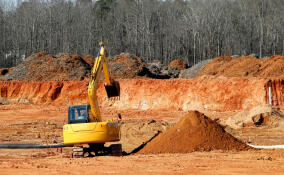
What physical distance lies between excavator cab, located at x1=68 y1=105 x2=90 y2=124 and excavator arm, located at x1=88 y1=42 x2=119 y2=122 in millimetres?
218

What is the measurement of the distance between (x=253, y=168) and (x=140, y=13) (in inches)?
2226

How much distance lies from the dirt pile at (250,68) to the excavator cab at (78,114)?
21583mm

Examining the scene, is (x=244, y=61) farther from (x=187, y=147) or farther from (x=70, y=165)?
(x=70, y=165)

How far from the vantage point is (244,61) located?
1558 inches

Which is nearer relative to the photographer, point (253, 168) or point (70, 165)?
point (253, 168)

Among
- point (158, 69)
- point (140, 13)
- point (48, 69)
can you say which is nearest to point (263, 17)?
point (140, 13)

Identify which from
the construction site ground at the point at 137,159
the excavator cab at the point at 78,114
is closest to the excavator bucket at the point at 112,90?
the excavator cab at the point at 78,114

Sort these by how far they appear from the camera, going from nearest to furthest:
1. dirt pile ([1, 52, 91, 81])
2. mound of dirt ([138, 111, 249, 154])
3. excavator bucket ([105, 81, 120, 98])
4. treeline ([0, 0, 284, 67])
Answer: mound of dirt ([138, 111, 249, 154]) < excavator bucket ([105, 81, 120, 98]) < dirt pile ([1, 52, 91, 81]) < treeline ([0, 0, 284, 67])

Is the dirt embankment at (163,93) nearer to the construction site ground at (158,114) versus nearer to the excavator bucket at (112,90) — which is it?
the construction site ground at (158,114)

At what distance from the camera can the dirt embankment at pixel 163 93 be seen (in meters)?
30.7

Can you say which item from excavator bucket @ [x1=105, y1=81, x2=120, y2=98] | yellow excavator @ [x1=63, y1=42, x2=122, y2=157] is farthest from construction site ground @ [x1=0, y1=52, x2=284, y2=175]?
excavator bucket @ [x1=105, y1=81, x2=120, y2=98]

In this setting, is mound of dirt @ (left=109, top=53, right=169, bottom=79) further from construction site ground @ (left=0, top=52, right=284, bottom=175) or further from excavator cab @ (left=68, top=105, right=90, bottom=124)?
excavator cab @ (left=68, top=105, right=90, bottom=124)

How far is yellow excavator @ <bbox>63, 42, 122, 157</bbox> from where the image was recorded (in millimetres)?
14516

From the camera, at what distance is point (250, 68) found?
38.0 m
